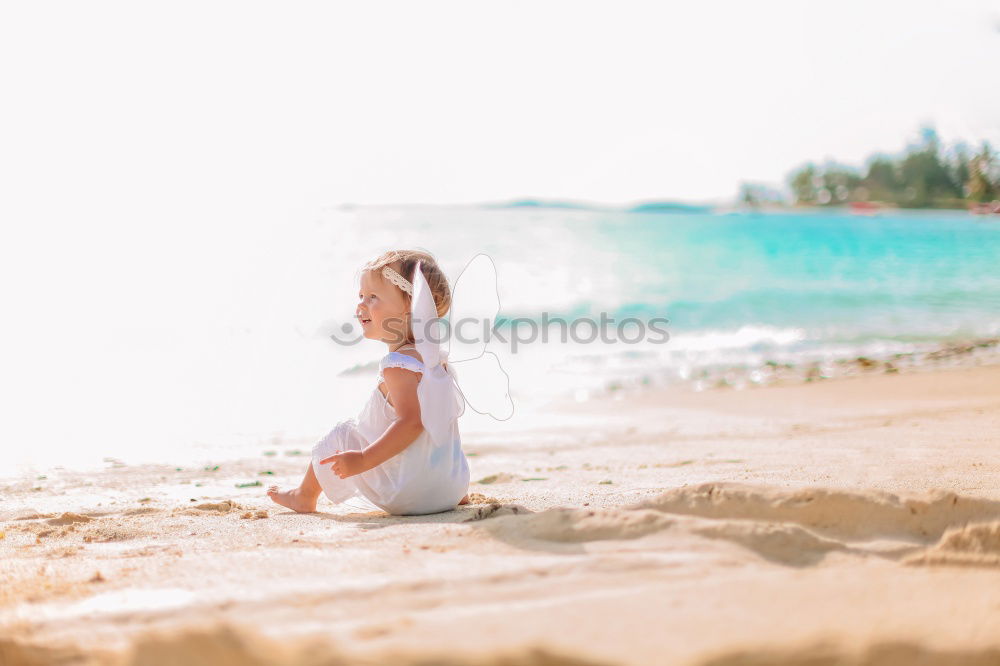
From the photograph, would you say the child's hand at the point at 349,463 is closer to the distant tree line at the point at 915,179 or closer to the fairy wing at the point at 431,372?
the fairy wing at the point at 431,372

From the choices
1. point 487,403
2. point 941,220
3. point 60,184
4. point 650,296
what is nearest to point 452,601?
point 487,403

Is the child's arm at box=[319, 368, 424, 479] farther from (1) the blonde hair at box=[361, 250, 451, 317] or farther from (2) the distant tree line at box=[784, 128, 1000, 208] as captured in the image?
(2) the distant tree line at box=[784, 128, 1000, 208]

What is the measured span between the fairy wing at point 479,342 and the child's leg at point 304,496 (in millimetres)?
636

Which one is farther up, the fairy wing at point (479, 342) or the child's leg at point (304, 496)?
the fairy wing at point (479, 342)

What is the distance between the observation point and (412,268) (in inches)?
128

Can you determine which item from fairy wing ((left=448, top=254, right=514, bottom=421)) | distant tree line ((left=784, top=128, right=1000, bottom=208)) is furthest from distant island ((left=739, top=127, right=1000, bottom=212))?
fairy wing ((left=448, top=254, right=514, bottom=421))

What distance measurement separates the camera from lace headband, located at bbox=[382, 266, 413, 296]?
127 inches

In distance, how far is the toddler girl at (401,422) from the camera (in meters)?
3.13

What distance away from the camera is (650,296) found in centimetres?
2128

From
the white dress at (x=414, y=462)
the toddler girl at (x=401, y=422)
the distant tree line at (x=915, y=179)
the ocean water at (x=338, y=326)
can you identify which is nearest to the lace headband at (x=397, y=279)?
the toddler girl at (x=401, y=422)

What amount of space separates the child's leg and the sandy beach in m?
0.06

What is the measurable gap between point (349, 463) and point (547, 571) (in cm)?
129

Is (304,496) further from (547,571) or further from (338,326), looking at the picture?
(338,326)

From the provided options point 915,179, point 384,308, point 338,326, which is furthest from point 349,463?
point 915,179
